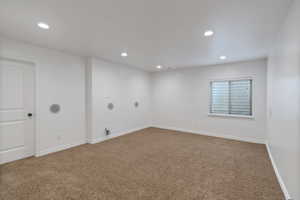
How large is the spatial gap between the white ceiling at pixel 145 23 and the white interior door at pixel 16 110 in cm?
70

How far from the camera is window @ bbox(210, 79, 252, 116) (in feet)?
14.5

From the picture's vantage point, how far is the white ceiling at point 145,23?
5.72 feet

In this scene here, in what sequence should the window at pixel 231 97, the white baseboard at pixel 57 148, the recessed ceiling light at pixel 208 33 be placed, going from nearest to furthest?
1. the recessed ceiling light at pixel 208 33
2. the white baseboard at pixel 57 148
3. the window at pixel 231 97

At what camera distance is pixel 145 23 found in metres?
2.19

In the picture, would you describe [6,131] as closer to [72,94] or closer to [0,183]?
[0,183]

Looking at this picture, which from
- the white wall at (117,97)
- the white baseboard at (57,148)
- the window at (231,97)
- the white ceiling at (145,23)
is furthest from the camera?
the window at (231,97)

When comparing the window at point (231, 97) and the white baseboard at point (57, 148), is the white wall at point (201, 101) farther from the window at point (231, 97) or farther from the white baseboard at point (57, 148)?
the white baseboard at point (57, 148)

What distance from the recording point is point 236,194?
1.97 meters

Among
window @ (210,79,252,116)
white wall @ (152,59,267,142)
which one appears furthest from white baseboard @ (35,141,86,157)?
window @ (210,79,252,116)

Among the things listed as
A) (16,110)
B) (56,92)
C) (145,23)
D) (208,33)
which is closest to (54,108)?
(56,92)

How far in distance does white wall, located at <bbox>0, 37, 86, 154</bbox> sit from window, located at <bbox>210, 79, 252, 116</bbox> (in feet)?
14.5

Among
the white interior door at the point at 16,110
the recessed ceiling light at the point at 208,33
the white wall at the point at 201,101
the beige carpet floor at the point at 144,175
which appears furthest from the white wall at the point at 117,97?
→ the recessed ceiling light at the point at 208,33

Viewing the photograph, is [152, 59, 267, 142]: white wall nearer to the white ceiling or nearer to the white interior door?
the white ceiling

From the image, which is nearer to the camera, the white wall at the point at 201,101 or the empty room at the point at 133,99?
the empty room at the point at 133,99
